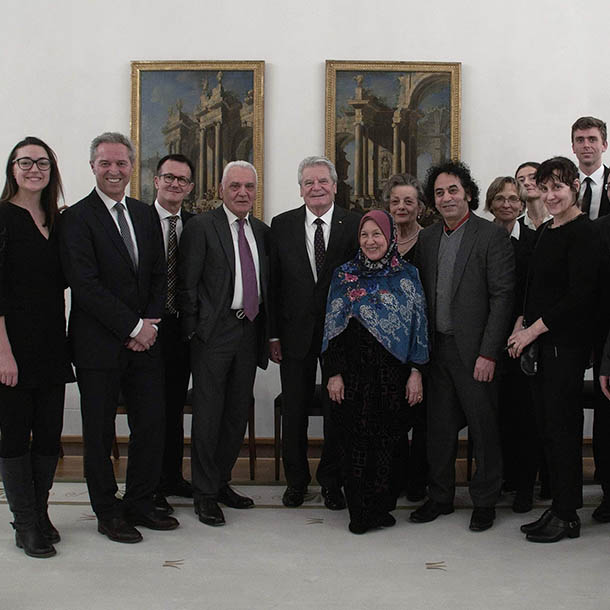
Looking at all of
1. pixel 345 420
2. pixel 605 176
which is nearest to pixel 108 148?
pixel 345 420

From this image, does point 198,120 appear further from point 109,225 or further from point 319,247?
point 109,225

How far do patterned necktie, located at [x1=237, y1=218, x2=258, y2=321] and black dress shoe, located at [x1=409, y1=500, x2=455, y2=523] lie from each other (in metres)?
1.32

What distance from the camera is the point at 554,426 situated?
360 centimetres

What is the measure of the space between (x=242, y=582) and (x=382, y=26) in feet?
13.4

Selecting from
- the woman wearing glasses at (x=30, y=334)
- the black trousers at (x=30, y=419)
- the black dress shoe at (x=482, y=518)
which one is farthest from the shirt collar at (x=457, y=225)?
the black trousers at (x=30, y=419)

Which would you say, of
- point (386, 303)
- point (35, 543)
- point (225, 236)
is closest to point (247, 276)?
point (225, 236)

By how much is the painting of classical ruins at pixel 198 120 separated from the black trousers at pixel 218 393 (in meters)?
1.80

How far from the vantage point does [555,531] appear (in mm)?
3602

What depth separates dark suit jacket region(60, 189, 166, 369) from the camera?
3.44m

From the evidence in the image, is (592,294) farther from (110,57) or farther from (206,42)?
(110,57)

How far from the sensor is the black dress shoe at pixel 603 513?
388 centimetres

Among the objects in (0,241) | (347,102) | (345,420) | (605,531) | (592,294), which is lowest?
(605,531)

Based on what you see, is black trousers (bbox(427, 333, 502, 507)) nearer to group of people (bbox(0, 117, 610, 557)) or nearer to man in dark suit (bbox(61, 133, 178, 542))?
group of people (bbox(0, 117, 610, 557))

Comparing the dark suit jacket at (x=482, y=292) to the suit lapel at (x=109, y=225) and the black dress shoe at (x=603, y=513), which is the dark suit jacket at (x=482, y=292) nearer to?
the black dress shoe at (x=603, y=513)
